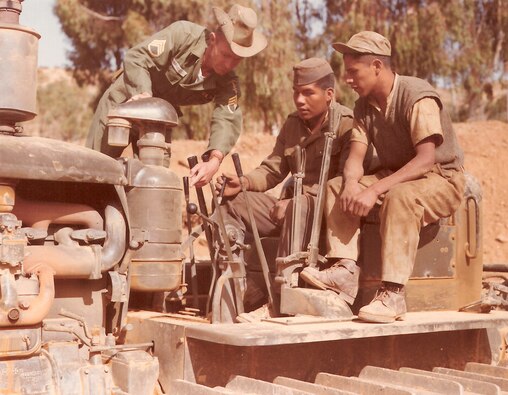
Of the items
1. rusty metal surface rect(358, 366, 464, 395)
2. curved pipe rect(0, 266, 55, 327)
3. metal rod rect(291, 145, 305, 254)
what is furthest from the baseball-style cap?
curved pipe rect(0, 266, 55, 327)

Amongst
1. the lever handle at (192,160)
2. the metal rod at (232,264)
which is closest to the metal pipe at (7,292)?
the metal rod at (232,264)

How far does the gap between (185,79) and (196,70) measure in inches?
3.7

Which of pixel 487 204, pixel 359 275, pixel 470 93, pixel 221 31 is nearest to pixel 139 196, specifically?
pixel 359 275

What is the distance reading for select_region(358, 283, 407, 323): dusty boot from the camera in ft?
12.6

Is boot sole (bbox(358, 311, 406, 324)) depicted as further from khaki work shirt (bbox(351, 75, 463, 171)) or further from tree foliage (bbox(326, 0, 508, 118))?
tree foliage (bbox(326, 0, 508, 118))

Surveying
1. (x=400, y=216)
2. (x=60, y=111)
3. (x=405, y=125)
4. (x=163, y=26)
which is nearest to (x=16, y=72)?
(x=400, y=216)

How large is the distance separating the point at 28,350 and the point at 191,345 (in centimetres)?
71

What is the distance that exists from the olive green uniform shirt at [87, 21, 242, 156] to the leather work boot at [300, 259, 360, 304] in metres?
1.28

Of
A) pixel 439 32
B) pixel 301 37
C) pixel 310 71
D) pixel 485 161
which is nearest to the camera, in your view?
pixel 310 71

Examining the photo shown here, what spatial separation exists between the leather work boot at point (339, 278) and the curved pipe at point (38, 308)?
1253 millimetres

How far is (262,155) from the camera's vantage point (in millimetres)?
18484

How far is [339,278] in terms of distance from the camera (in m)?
4.07

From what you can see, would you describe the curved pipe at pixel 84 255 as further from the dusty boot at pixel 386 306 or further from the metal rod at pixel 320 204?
the dusty boot at pixel 386 306

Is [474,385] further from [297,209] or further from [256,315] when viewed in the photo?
[297,209]
